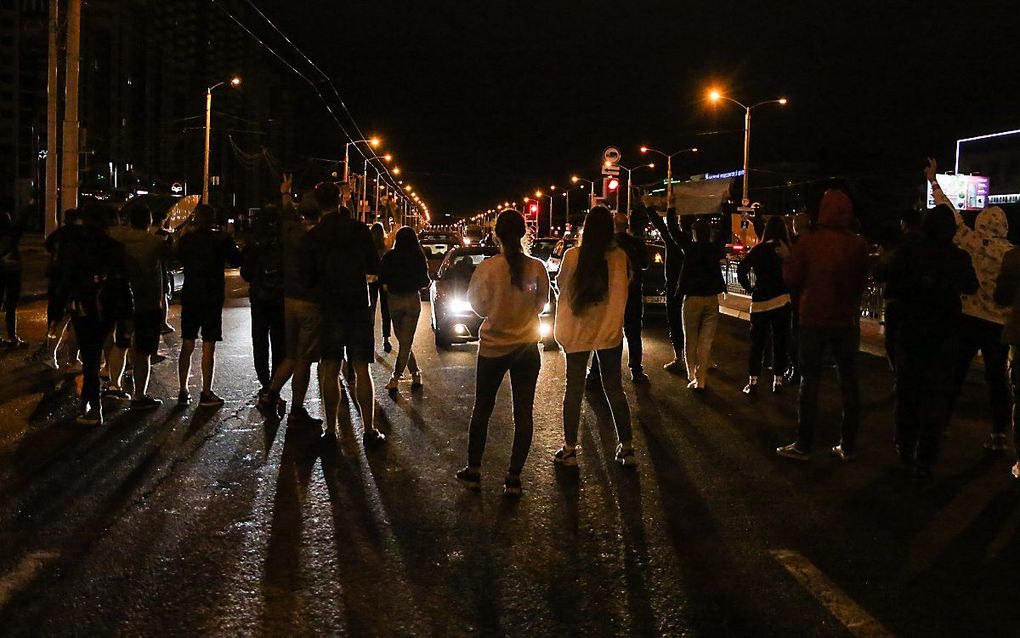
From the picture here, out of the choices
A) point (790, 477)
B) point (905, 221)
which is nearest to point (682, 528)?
point (790, 477)

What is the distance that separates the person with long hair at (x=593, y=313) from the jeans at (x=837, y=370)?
137 cm

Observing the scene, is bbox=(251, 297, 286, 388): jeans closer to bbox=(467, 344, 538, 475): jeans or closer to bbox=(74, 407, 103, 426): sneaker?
bbox=(74, 407, 103, 426): sneaker

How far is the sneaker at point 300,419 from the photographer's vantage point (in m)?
8.07

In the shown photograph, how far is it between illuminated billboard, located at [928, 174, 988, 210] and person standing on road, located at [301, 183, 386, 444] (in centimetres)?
5678

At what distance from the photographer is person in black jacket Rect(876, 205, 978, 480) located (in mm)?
6586

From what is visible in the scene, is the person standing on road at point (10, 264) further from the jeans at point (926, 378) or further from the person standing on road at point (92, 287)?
the jeans at point (926, 378)

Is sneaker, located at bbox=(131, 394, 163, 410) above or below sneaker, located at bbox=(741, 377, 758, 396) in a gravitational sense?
below

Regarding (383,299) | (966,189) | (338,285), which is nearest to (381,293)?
(383,299)

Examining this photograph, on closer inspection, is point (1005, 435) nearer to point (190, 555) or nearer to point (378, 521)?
point (378, 521)

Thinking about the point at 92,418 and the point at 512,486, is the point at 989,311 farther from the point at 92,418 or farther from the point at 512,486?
the point at 92,418

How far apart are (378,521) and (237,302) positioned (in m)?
17.4

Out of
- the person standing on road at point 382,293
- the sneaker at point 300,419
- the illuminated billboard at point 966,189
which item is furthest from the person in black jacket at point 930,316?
the illuminated billboard at point 966,189

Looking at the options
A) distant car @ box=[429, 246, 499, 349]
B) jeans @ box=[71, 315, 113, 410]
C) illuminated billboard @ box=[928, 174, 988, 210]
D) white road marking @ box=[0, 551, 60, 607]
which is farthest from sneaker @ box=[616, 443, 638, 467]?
illuminated billboard @ box=[928, 174, 988, 210]

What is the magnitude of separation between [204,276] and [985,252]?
6.63m
